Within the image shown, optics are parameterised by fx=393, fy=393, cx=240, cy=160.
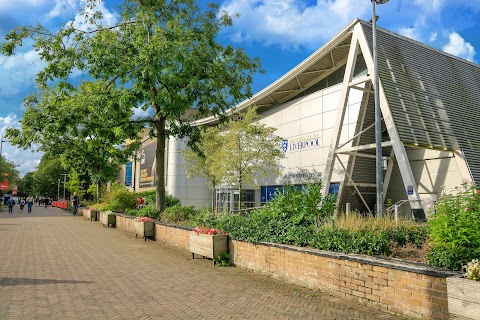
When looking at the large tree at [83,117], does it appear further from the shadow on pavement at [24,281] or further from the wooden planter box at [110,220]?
the shadow on pavement at [24,281]

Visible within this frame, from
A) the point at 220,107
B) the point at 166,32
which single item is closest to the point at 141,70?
the point at 166,32

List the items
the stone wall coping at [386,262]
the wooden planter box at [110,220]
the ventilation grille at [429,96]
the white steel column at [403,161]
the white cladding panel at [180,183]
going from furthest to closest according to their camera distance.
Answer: the white cladding panel at [180,183] < the wooden planter box at [110,220] < the ventilation grille at [429,96] < the white steel column at [403,161] < the stone wall coping at [386,262]

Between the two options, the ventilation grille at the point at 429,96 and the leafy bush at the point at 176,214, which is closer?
the leafy bush at the point at 176,214

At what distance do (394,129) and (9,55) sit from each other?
15953mm

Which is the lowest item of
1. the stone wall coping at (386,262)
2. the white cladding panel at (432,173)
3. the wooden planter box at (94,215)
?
the wooden planter box at (94,215)

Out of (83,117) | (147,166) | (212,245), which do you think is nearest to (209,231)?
(212,245)

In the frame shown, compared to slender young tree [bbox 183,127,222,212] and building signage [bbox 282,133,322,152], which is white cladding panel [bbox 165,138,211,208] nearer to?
slender young tree [bbox 183,127,222,212]

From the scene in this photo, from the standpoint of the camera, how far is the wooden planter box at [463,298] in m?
4.46

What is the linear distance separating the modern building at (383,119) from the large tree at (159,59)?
22.7 ft

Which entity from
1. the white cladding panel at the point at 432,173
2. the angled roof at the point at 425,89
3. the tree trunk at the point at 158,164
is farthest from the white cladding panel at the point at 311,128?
the tree trunk at the point at 158,164

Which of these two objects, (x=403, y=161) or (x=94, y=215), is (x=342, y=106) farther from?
(x=94, y=215)

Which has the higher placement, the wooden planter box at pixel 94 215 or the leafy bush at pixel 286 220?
the leafy bush at pixel 286 220

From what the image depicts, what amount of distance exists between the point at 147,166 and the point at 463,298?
45925 millimetres

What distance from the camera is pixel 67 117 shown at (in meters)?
14.9
